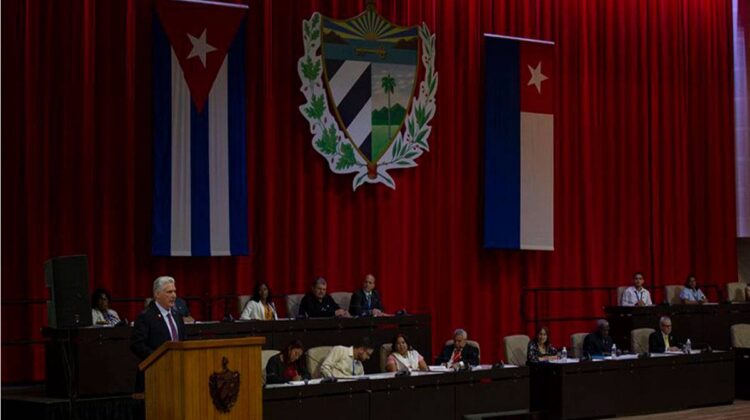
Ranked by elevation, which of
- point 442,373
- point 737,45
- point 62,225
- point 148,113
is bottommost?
point 442,373

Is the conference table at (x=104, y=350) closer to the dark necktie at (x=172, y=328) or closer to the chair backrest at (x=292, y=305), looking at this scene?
the chair backrest at (x=292, y=305)

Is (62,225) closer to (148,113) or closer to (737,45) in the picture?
(148,113)

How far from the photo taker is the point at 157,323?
20.7ft

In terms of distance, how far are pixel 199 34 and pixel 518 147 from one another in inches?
189

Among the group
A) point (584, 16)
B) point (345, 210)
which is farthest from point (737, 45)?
point (345, 210)

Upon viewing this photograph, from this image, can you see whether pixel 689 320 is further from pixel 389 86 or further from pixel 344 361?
pixel 344 361

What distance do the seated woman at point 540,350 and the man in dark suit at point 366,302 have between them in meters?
1.55

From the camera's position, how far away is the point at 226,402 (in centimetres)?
588

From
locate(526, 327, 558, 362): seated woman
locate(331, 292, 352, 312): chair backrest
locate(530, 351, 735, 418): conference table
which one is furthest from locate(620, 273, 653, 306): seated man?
locate(331, 292, 352, 312): chair backrest

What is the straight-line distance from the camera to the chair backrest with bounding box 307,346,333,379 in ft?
32.7

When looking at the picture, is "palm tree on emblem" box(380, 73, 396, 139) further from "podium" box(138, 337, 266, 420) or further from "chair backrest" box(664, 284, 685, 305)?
"podium" box(138, 337, 266, 420)

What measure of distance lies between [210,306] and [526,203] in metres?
4.78

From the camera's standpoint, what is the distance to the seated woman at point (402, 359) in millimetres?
Result: 10156

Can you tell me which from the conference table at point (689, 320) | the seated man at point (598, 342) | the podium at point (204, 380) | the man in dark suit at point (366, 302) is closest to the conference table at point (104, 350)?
the man in dark suit at point (366, 302)
